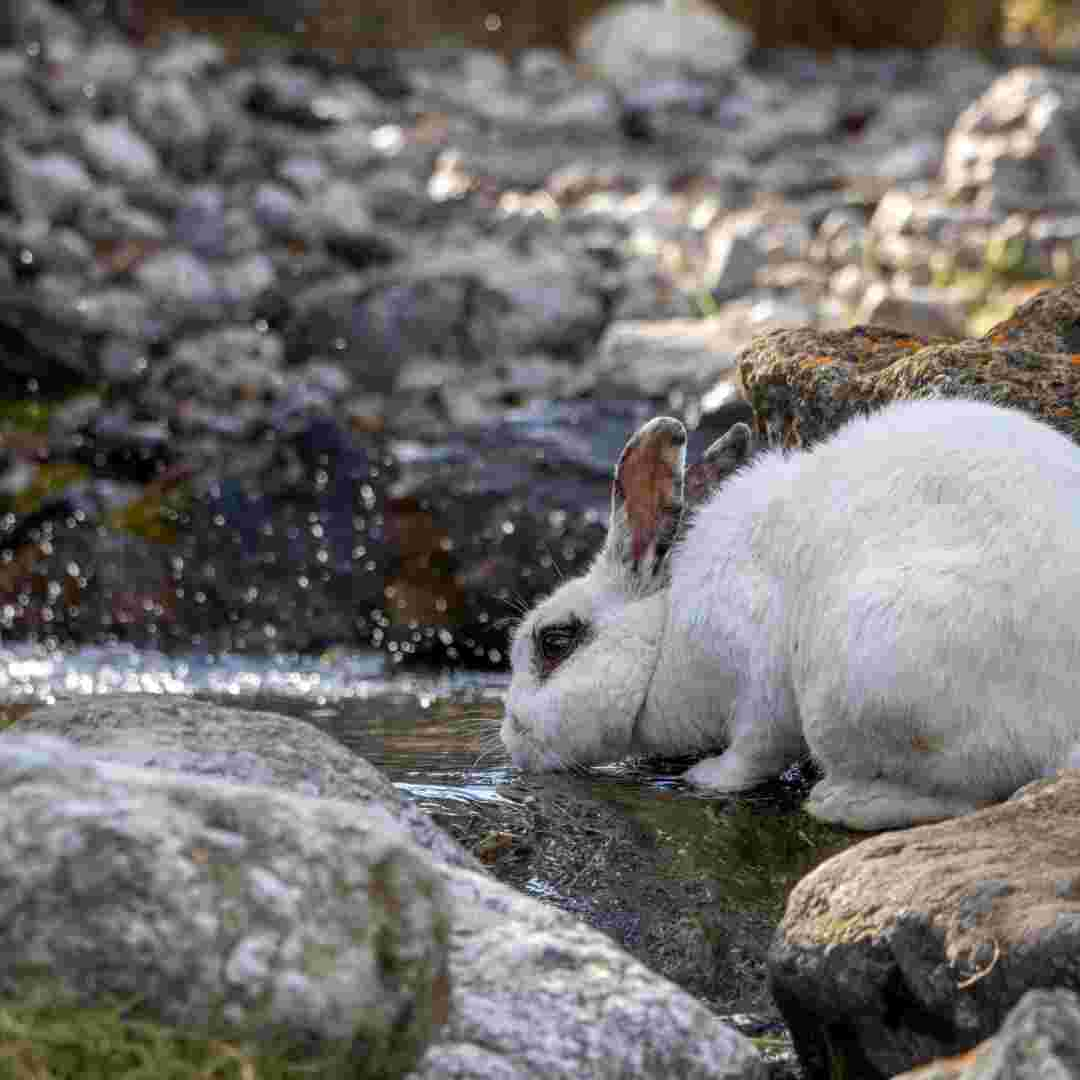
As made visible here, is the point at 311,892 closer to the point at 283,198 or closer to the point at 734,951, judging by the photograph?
the point at 734,951

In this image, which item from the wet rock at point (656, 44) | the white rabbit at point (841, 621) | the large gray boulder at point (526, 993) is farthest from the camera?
the wet rock at point (656, 44)

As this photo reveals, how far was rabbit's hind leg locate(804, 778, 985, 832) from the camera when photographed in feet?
17.3

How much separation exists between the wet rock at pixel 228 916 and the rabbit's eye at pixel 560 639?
117 inches

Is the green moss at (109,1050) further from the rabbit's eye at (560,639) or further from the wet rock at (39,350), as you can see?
the wet rock at (39,350)

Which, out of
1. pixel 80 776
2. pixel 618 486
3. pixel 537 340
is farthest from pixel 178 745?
pixel 537 340

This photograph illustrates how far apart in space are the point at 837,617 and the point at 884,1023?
4.98 ft

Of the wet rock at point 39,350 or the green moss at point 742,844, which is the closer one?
the green moss at point 742,844

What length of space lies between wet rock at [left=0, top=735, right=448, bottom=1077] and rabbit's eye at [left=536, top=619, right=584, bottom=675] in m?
2.97

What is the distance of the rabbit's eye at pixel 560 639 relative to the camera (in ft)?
20.8

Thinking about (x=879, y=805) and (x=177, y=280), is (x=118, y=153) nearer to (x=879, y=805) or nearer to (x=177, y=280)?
(x=177, y=280)

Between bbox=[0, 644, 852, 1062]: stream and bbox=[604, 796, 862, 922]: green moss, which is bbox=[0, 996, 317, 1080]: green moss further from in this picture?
bbox=[604, 796, 862, 922]: green moss

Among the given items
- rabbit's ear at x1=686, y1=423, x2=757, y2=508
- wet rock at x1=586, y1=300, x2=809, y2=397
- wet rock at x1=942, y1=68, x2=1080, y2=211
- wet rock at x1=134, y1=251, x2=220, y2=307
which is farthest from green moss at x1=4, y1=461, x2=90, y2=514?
wet rock at x1=942, y1=68, x2=1080, y2=211

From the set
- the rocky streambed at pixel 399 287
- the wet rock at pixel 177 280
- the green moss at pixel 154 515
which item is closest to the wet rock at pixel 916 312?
the rocky streambed at pixel 399 287

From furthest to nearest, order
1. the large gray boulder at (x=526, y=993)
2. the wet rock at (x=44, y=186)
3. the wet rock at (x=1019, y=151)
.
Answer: the wet rock at (x=1019, y=151)
the wet rock at (x=44, y=186)
the large gray boulder at (x=526, y=993)
